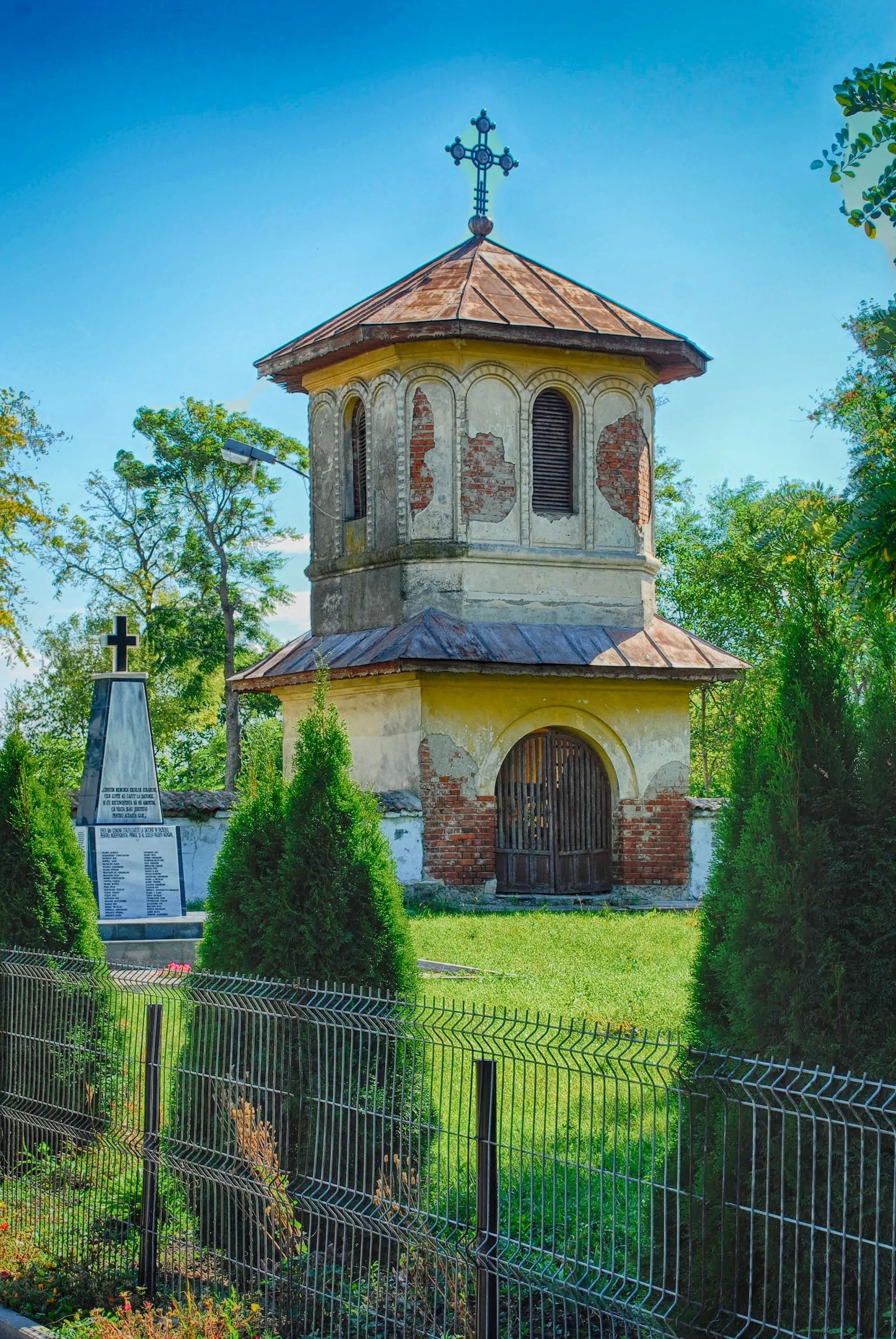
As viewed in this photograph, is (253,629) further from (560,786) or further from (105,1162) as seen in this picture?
(105,1162)

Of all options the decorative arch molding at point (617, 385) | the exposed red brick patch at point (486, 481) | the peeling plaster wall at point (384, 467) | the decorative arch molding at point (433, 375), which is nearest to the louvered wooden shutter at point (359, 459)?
the peeling plaster wall at point (384, 467)

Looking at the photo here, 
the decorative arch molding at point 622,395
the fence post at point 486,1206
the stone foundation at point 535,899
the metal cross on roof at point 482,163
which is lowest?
the stone foundation at point 535,899

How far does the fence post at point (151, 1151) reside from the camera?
631 centimetres

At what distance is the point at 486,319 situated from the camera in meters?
20.4

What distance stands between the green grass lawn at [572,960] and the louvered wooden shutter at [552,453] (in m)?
6.19

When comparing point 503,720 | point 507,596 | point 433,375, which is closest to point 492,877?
point 503,720

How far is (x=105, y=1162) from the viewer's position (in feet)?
22.8

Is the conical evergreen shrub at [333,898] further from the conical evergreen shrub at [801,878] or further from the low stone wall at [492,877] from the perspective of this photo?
the low stone wall at [492,877]

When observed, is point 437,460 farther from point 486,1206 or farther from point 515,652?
point 486,1206

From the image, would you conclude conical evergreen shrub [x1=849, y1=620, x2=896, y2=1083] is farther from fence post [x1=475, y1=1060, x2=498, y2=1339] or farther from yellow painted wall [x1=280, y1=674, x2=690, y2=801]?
A: yellow painted wall [x1=280, y1=674, x2=690, y2=801]

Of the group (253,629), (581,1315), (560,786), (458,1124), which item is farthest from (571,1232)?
(253,629)

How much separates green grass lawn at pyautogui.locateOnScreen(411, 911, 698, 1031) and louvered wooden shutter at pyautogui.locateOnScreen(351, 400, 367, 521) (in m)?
6.57

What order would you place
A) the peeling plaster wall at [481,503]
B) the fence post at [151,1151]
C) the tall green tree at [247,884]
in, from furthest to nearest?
the peeling plaster wall at [481,503], the tall green tree at [247,884], the fence post at [151,1151]

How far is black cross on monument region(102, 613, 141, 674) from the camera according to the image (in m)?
16.3
